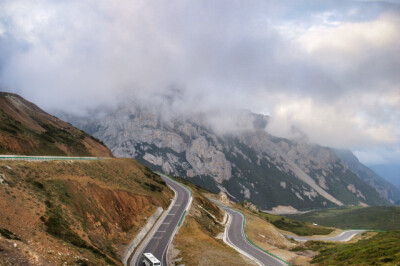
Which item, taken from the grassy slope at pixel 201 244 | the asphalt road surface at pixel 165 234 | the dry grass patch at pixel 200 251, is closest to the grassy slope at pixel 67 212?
the asphalt road surface at pixel 165 234

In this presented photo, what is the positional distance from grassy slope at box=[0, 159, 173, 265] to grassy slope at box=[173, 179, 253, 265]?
11.0 meters

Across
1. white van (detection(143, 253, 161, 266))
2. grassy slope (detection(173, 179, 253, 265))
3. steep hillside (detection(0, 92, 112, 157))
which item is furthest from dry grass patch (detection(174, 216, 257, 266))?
steep hillside (detection(0, 92, 112, 157))

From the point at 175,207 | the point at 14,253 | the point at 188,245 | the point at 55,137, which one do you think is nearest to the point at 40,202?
the point at 14,253

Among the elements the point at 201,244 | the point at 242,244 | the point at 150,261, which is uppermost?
the point at 201,244

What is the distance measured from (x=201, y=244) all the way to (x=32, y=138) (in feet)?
196

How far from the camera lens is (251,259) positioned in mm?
64688

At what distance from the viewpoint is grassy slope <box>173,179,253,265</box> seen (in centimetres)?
5541

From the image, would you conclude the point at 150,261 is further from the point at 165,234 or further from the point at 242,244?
the point at 242,244

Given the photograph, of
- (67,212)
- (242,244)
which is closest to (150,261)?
(67,212)

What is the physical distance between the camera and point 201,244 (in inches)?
2547

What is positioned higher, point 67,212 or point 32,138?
point 32,138

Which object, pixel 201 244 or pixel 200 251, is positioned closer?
pixel 200 251

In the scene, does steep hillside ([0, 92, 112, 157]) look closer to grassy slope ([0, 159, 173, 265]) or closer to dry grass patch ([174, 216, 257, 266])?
grassy slope ([0, 159, 173, 265])

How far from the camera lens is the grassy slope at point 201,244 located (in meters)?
55.4
